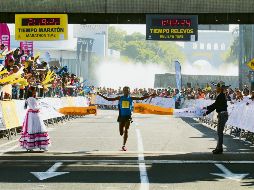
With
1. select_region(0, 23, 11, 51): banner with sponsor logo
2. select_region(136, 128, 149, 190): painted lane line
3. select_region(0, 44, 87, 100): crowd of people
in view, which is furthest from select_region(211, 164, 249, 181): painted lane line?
select_region(0, 23, 11, 51): banner with sponsor logo

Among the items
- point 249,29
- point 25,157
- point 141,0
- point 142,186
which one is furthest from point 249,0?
point 249,29

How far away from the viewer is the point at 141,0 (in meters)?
24.1

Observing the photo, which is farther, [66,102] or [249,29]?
[249,29]

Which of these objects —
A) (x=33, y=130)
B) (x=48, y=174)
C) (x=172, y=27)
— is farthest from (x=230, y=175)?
(x=172, y=27)

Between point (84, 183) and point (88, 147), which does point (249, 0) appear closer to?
point (88, 147)

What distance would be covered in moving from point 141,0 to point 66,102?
66.0ft

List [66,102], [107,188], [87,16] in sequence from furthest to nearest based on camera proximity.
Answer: [66,102], [87,16], [107,188]

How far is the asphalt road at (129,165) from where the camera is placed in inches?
548

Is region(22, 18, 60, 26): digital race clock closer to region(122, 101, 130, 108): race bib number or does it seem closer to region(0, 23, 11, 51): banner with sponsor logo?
region(122, 101, 130, 108): race bib number

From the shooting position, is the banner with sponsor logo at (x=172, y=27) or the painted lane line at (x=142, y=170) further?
the banner with sponsor logo at (x=172, y=27)

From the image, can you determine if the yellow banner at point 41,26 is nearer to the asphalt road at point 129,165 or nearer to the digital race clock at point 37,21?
the digital race clock at point 37,21

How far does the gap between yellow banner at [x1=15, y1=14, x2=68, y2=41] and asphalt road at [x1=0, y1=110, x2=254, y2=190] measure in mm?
3781

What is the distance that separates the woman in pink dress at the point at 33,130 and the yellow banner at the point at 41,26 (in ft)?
17.3

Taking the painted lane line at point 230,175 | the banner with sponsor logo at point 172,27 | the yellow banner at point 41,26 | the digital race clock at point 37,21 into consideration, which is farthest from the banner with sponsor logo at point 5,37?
the painted lane line at point 230,175
